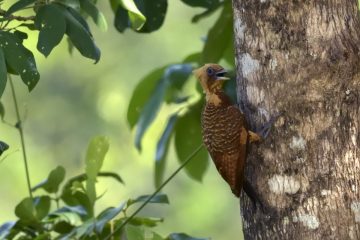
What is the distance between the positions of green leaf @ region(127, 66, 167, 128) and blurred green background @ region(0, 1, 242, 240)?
3.84 meters

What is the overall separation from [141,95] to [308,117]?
50.2 inches

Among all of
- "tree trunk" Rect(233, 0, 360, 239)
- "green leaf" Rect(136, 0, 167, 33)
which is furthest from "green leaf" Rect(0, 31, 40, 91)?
"green leaf" Rect(136, 0, 167, 33)

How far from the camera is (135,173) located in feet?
25.9

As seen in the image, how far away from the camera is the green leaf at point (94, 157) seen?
294 cm

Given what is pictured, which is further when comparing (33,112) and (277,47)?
(33,112)

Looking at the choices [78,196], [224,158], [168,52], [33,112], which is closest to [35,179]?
[33,112]

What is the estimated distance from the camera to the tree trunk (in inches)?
96.6

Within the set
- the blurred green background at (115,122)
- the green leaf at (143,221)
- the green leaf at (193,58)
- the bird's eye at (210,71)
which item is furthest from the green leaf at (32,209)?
the blurred green background at (115,122)

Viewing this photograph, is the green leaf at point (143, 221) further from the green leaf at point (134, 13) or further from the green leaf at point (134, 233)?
the green leaf at point (134, 13)

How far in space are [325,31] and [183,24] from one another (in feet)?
18.2

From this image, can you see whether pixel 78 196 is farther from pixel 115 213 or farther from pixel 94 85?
pixel 94 85

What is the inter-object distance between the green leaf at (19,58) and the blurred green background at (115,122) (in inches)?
196

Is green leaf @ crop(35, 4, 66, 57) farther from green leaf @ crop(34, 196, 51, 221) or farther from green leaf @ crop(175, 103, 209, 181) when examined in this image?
green leaf @ crop(175, 103, 209, 181)

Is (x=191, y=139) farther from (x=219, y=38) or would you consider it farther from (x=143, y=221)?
(x=143, y=221)
